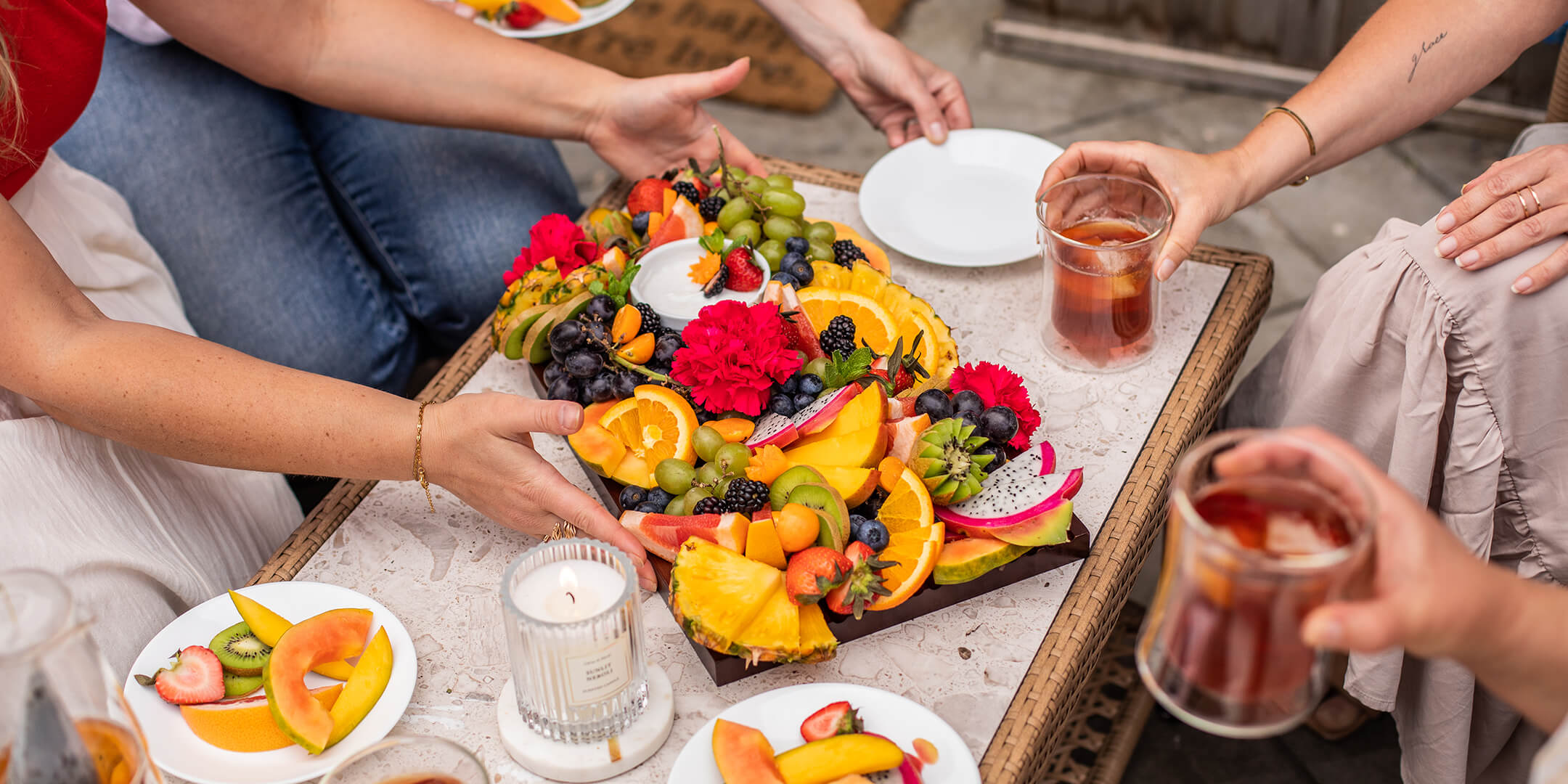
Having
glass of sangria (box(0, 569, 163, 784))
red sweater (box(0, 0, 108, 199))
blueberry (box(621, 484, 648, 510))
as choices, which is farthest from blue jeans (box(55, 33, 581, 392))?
glass of sangria (box(0, 569, 163, 784))

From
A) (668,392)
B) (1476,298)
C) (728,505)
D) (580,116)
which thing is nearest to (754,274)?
(668,392)

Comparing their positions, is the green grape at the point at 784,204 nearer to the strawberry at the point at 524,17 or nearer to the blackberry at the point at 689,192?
the blackberry at the point at 689,192

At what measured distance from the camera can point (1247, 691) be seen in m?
0.79

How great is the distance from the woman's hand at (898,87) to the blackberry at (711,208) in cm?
43

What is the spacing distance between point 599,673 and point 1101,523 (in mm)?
598

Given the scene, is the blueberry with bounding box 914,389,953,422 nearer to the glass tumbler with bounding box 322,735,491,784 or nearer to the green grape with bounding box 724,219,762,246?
the green grape with bounding box 724,219,762,246

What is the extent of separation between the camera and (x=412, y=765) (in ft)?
3.01

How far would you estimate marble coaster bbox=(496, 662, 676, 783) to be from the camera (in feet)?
3.48

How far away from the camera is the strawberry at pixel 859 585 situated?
110cm

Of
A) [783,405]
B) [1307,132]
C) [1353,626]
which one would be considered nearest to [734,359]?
[783,405]

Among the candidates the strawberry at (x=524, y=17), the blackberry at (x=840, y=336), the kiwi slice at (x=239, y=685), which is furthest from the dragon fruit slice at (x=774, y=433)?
the strawberry at (x=524, y=17)

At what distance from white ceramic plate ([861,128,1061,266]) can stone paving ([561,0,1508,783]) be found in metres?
1.07

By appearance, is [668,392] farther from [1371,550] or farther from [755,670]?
[1371,550]

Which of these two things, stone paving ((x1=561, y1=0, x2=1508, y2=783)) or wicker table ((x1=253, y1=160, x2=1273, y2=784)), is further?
stone paving ((x1=561, y1=0, x2=1508, y2=783))
